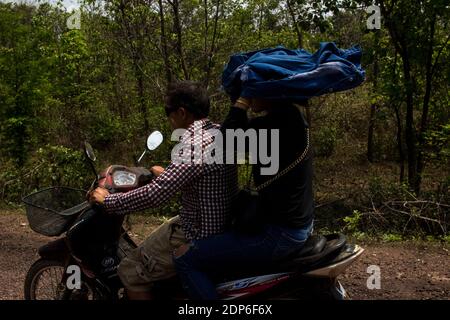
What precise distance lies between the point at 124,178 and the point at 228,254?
0.82 m

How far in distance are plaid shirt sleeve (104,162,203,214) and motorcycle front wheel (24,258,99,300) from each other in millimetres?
819

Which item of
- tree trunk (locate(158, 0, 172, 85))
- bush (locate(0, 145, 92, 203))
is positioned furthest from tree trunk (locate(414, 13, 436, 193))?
bush (locate(0, 145, 92, 203))

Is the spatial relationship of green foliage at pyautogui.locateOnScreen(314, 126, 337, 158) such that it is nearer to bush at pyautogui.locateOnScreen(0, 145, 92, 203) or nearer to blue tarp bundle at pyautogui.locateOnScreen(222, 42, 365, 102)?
bush at pyautogui.locateOnScreen(0, 145, 92, 203)

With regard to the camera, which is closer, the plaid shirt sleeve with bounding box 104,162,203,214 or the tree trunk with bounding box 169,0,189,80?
the plaid shirt sleeve with bounding box 104,162,203,214

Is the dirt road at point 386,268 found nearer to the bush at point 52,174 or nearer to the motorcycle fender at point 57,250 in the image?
the motorcycle fender at point 57,250

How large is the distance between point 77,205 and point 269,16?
12.2 m

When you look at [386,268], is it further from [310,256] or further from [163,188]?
[163,188]

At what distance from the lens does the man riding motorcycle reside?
3.10 meters

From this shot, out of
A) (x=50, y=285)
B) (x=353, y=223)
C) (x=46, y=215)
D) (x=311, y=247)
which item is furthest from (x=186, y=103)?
(x=353, y=223)

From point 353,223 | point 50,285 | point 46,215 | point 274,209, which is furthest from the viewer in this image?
point 353,223

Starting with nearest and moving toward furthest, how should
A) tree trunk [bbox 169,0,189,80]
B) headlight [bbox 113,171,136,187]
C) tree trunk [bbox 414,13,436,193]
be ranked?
headlight [bbox 113,171,136,187], tree trunk [bbox 414,13,436,193], tree trunk [bbox 169,0,189,80]

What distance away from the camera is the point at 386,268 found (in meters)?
5.50

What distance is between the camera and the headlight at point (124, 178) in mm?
3393
